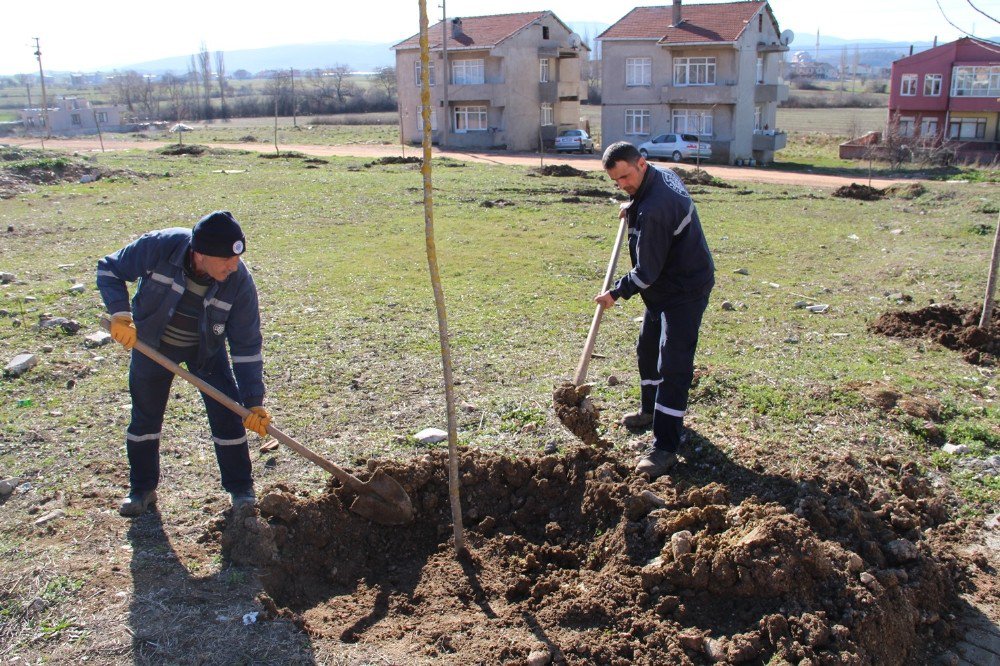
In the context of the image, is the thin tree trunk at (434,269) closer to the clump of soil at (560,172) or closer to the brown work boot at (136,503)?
the brown work boot at (136,503)

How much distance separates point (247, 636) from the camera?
11.1ft

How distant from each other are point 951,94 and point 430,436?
52181mm

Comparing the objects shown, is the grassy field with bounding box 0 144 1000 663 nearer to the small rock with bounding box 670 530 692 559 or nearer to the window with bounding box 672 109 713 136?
the small rock with bounding box 670 530 692 559

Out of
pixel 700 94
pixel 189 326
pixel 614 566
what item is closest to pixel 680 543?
pixel 614 566

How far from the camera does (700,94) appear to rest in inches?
1421

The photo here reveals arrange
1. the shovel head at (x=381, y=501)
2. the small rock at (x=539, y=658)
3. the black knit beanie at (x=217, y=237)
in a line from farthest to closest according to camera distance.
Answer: the shovel head at (x=381, y=501) < the black knit beanie at (x=217, y=237) < the small rock at (x=539, y=658)

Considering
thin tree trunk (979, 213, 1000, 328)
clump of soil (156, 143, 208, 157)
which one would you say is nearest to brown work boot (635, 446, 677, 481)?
thin tree trunk (979, 213, 1000, 328)

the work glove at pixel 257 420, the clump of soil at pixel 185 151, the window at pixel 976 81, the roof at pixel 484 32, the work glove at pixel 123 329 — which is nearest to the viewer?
the work glove at pixel 123 329

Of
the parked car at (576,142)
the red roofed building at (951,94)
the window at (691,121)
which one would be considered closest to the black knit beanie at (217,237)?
the window at (691,121)

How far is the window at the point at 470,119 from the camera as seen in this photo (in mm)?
41719

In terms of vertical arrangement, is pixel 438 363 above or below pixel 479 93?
below

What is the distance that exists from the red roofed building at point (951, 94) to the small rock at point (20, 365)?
48.3 m

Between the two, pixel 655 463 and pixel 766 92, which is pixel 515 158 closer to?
pixel 766 92

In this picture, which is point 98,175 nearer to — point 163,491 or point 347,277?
point 347,277
